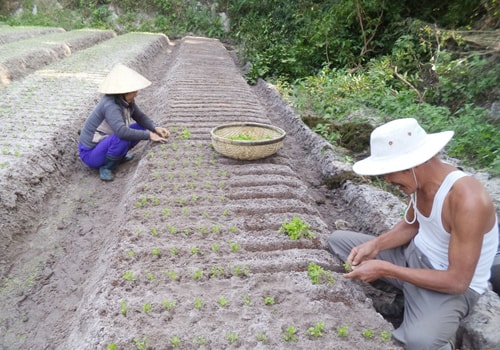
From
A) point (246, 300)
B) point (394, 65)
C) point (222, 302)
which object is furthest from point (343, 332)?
point (394, 65)

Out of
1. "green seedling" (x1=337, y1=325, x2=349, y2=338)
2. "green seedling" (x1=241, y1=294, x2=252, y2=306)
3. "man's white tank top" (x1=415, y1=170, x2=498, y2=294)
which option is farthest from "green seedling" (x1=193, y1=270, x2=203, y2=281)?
"man's white tank top" (x1=415, y1=170, x2=498, y2=294)

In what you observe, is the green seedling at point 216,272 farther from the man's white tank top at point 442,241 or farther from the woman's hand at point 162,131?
the woman's hand at point 162,131

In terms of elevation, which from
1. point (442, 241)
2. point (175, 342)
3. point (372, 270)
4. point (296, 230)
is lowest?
point (296, 230)

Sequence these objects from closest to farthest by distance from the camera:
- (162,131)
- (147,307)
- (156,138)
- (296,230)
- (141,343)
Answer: (141,343) < (147,307) < (296,230) < (156,138) < (162,131)

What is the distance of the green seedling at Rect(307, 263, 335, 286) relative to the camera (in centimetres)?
242

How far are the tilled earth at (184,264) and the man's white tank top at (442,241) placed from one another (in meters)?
0.47

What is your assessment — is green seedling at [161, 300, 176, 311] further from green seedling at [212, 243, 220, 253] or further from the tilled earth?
green seedling at [212, 243, 220, 253]

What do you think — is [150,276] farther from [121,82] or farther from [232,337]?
[121,82]

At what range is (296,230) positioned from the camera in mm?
2838

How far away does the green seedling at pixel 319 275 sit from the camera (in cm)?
242

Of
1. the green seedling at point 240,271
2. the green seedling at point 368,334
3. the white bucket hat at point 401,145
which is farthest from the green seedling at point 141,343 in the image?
the white bucket hat at point 401,145

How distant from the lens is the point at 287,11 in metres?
13.9

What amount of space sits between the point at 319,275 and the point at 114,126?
258 centimetres

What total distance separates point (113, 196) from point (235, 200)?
4.88 feet
